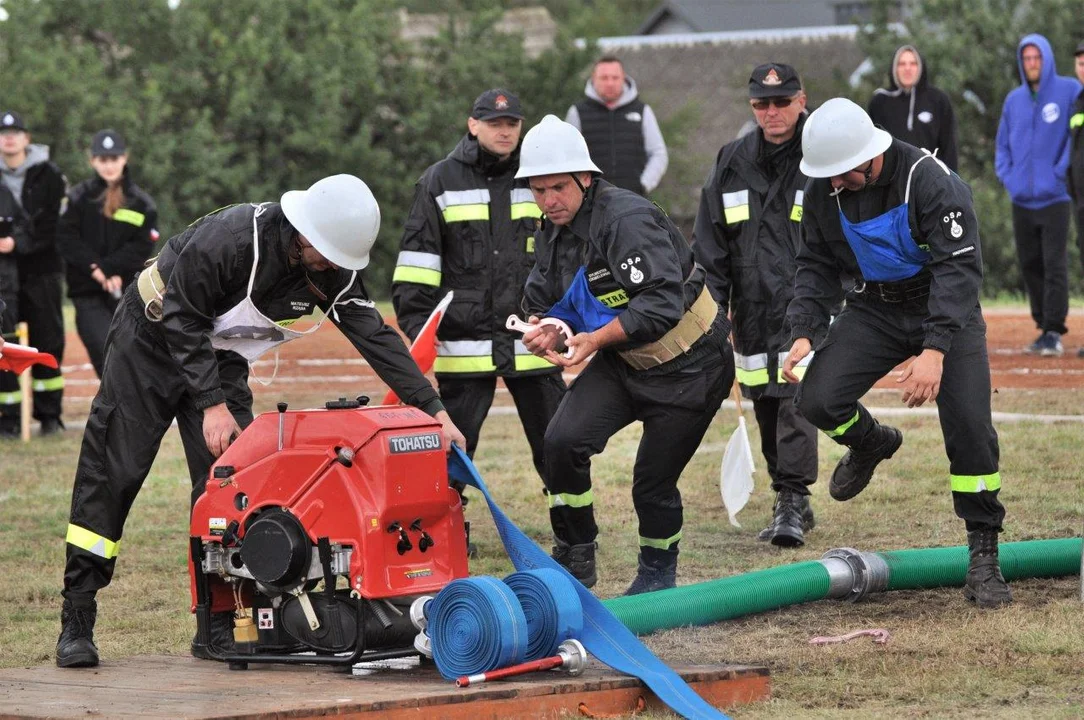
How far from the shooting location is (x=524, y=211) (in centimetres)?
865

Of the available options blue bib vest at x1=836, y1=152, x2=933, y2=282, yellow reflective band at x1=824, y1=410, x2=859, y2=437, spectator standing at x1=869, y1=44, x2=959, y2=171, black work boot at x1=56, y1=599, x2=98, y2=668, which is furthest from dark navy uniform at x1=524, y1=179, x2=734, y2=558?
spectator standing at x1=869, y1=44, x2=959, y2=171

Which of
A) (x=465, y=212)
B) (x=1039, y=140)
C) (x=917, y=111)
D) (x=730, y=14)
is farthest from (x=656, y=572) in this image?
(x=730, y=14)

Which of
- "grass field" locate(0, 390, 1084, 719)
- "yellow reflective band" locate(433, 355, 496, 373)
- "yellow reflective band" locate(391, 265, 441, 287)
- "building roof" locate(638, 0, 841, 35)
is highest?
"building roof" locate(638, 0, 841, 35)

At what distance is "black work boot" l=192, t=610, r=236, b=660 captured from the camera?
6312 mm

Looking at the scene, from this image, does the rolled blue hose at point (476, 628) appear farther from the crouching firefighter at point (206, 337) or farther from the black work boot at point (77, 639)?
the black work boot at point (77, 639)

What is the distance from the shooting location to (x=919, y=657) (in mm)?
6203

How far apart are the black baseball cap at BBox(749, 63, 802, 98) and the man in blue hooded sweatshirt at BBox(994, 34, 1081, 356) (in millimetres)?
5992

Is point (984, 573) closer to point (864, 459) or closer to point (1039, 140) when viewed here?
point (864, 459)

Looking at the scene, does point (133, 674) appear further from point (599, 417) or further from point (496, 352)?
point (496, 352)

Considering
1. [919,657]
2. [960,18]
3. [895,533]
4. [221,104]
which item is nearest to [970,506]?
[919,657]

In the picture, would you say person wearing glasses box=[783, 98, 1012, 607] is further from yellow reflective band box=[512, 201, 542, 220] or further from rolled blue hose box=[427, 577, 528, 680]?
rolled blue hose box=[427, 577, 528, 680]

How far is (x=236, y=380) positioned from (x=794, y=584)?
8.29 ft

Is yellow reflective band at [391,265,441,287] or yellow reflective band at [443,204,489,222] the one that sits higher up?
yellow reflective band at [443,204,489,222]

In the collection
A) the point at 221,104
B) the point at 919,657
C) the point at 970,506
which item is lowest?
the point at 919,657
